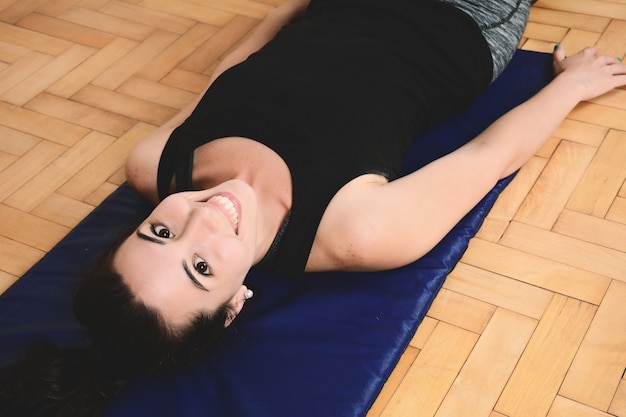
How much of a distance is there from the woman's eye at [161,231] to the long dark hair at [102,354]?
0.10m

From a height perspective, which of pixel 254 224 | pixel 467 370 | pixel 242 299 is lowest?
pixel 467 370

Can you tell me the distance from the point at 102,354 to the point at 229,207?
1.24ft

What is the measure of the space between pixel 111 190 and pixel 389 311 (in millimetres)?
892

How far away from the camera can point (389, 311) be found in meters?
1.69

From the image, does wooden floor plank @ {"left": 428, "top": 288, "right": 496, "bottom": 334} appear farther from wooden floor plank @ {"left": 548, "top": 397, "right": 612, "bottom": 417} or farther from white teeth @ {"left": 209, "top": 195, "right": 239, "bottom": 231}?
white teeth @ {"left": 209, "top": 195, "right": 239, "bottom": 231}

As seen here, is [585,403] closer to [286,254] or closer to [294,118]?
[286,254]

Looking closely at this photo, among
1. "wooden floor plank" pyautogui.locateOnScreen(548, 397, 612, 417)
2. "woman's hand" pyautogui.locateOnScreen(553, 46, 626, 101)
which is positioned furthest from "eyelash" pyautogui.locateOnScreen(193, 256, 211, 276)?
"woman's hand" pyautogui.locateOnScreen(553, 46, 626, 101)

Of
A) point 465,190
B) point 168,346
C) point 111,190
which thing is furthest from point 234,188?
point 111,190

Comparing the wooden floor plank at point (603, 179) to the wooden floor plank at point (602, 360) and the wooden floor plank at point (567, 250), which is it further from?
the wooden floor plank at point (602, 360)

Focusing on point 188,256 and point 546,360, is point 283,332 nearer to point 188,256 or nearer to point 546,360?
point 188,256

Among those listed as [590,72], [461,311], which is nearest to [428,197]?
[461,311]

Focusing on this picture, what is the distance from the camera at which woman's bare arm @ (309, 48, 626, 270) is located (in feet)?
5.38

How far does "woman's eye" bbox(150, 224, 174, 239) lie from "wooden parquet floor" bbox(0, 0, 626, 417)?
0.55 metres

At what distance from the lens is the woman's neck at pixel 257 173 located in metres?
1.69
